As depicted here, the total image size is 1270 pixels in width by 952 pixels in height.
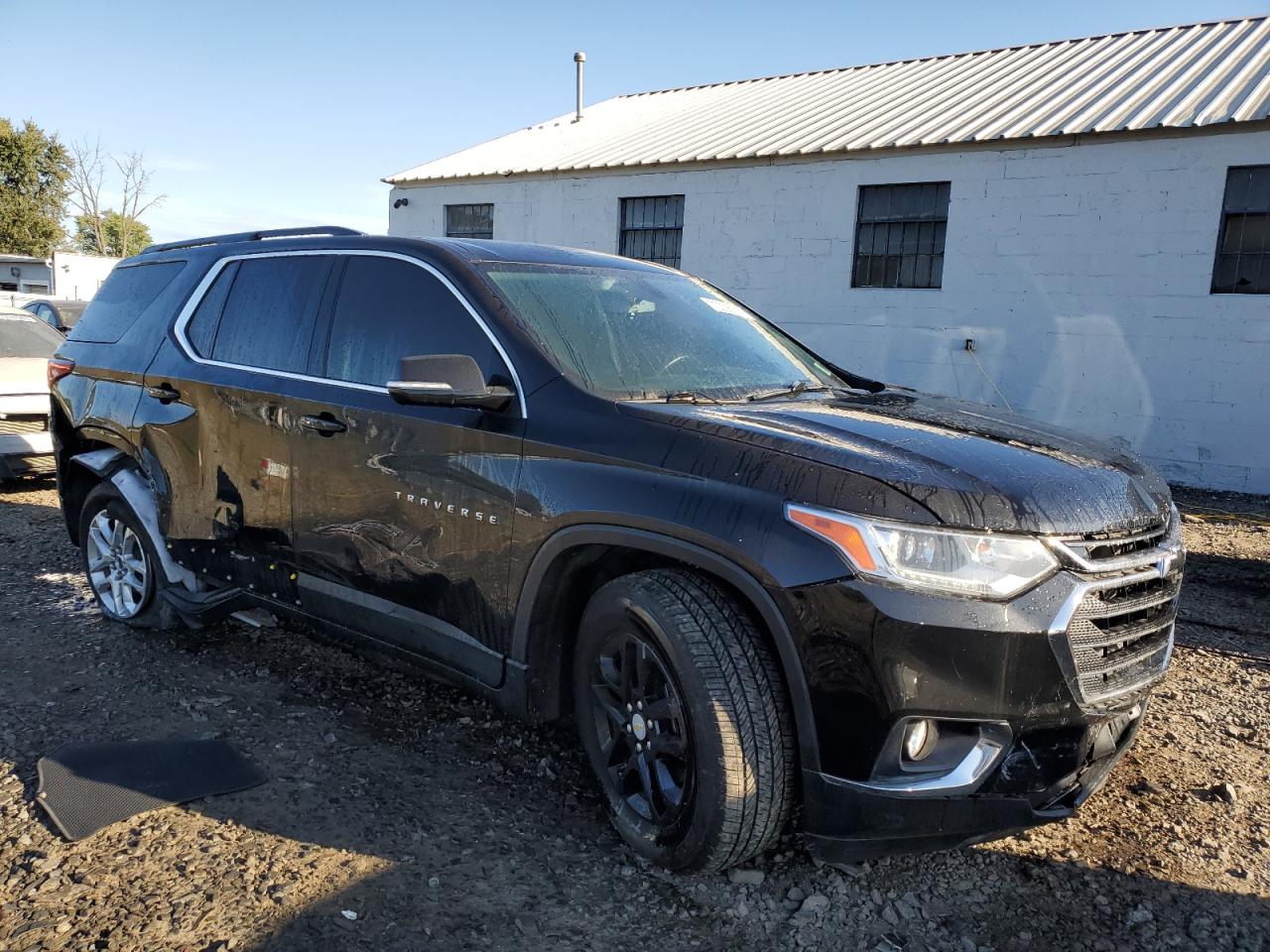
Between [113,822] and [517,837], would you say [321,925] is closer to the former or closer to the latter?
[517,837]

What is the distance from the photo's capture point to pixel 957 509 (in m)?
2.28

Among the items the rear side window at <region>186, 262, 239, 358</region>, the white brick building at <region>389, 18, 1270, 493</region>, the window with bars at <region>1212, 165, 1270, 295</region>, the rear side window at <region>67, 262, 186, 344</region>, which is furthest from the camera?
the white brick building at <region>389, 18, 1270, 493</region>

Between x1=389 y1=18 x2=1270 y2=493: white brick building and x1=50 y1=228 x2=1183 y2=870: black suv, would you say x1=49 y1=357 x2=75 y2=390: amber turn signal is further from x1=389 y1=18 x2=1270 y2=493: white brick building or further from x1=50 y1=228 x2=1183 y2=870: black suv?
x1=389 y1=18 x2=1270 y2=493: white brick building

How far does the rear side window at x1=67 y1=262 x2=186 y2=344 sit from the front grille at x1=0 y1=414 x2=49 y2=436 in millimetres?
3236

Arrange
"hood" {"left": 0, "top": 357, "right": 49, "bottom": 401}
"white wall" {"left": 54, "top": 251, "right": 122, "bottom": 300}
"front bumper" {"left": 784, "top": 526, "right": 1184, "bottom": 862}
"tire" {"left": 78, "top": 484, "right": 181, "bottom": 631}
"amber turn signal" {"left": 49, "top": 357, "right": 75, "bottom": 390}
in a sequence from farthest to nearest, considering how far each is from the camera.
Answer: "white wall" {"left": 54, "top": 251, "right": 122, "bottom": 300}, "hood" {"left": 0, "top": 357, "right": 49, "bottom": 401}, "amber turn signal" {"left": 49, "top": 357, "right": 75, "bottom": 390}, "tire" {"left": 78, "top": 484, "right": 181, "bottom": 631}, "front bumper" {"left": 784, "top": 526, "right": 1184, "bottom": 862}

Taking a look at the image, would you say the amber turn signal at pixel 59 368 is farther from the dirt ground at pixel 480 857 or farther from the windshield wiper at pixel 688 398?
the windshield wiper at pixel 688 398

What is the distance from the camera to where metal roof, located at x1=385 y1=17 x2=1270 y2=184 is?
11.4 metres

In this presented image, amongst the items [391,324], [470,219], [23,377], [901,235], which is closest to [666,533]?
[391,324]

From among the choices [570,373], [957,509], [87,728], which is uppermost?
[570,373]

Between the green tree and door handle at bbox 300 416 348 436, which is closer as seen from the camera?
door handle at bbox 300 416 348 436

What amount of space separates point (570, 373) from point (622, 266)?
1033mm

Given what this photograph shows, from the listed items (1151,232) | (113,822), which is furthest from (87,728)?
(1151,232)

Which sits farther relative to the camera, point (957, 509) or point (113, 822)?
point (113, 822)

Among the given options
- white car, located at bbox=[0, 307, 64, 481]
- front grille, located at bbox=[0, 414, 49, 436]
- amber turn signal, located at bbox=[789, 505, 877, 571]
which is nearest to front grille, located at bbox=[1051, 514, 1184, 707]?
amber turn signal, located at bbox=[789, 505, 877, 571]
